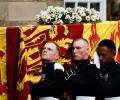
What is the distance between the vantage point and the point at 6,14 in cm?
1027

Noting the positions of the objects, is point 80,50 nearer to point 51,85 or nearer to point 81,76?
point 81,76

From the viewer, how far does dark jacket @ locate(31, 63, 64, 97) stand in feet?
19.3

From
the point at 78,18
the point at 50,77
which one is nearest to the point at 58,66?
the point at 50,77

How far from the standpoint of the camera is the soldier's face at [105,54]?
5996 millimetres

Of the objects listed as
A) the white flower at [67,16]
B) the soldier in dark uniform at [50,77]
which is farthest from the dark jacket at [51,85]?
the white flower at [67,16]

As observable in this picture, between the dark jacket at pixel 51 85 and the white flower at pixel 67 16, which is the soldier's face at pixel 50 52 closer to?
A: the dark jacket at pixel 51 85

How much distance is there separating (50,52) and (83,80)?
42 cm

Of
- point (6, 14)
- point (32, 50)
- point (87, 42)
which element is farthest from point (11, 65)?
point (6, 14)

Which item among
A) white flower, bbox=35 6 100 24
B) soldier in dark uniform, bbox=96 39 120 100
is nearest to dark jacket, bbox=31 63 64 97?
soldier in dark uniform, bbox=96 39 120 100

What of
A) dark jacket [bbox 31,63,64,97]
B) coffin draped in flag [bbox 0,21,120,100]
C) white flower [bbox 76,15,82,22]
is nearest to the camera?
dark jacket [bbox 31,63,64,97]

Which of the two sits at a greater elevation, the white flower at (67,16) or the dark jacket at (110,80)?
the white flower at (67,16)

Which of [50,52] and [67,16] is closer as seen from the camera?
[50,52]

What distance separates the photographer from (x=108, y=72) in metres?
6.02

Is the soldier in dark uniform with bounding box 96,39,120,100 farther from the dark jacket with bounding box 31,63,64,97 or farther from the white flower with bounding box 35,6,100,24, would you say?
the white flower with bounding box 35,6,100,24
